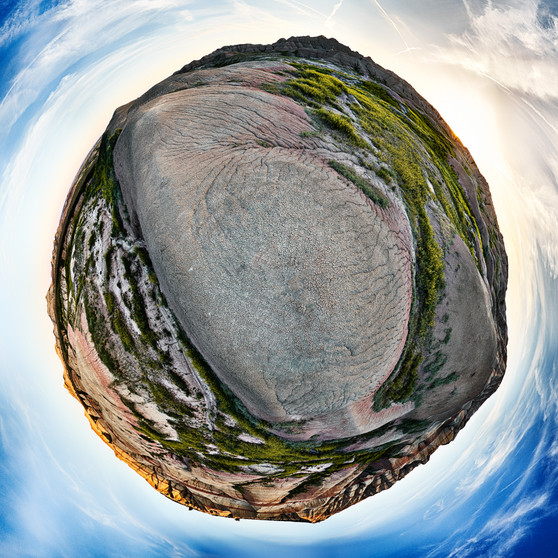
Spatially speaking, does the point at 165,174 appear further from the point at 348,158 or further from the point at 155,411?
the point at 155,411

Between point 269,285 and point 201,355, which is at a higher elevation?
point 269,285

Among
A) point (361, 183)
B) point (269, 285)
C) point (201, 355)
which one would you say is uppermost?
point (361, 183)

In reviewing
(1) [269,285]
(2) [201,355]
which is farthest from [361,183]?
(2) [201,355]

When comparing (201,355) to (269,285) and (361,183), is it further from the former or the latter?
(361,183)

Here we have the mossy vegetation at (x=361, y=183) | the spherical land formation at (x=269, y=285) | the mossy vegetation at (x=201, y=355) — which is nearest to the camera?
the spherical land formation at (x=269, y=285)

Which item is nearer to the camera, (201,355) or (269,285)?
(269,285)

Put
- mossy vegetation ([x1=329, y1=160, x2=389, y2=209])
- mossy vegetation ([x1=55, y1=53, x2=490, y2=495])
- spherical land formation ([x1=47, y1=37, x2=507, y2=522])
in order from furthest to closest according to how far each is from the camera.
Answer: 1. mossy vegetation ([x1=55, y1=53, x2=490, y2=495])
2. mossy vegetation ([x1=329, y1=160, x2=389, y2=209])
3. spherical land formation ([x1=47, y1=37, x2=507, y2=522])

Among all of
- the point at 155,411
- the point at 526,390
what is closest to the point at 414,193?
the point at 155,411

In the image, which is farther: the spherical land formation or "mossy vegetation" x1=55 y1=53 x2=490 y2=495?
"mossy vegetation" x1=55 y1=53 x2=490 y2=495

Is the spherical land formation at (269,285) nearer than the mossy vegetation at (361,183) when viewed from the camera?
Yes
